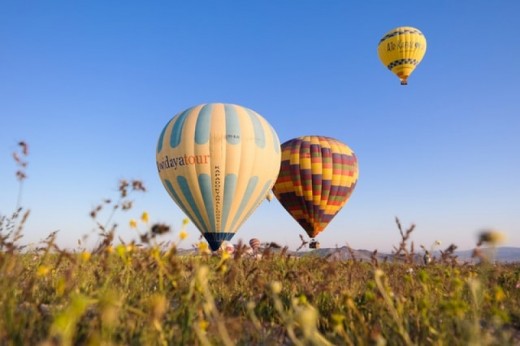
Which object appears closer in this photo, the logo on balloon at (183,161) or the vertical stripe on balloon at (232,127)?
the logo on balloon at (183,161)

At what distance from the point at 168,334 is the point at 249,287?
4.88 feet

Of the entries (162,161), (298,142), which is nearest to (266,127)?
(162,161)

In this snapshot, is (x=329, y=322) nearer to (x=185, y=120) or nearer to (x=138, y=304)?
(x=138, y=304)

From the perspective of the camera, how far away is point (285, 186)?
3112 cm

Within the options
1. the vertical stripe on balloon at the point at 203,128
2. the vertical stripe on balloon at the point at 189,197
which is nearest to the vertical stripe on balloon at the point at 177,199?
the vertical stripe on balloon at the point at 189,197

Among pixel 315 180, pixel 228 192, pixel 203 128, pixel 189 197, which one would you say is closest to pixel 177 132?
pixel 203 128

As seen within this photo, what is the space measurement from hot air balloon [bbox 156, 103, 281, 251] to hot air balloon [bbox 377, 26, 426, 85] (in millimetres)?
19121

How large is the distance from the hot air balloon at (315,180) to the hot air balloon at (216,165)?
328 inches

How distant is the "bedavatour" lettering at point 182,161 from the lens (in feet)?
66.5

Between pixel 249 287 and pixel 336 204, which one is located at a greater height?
pixel 336 204

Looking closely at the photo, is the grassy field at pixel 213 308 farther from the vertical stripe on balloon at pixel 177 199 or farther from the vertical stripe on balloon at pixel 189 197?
the vertical stripe on balloon at pixel 177 199

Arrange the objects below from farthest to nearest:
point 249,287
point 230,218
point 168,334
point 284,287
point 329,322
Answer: point 230,218, point 284,287, point 249,287, point 329,322, point 168,334

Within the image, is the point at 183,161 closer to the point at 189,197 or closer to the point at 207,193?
the point at 189,197

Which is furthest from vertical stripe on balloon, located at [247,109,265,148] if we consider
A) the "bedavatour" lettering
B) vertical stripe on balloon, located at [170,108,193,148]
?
vertical stripe on balloon, located at [170,108,193,148]
